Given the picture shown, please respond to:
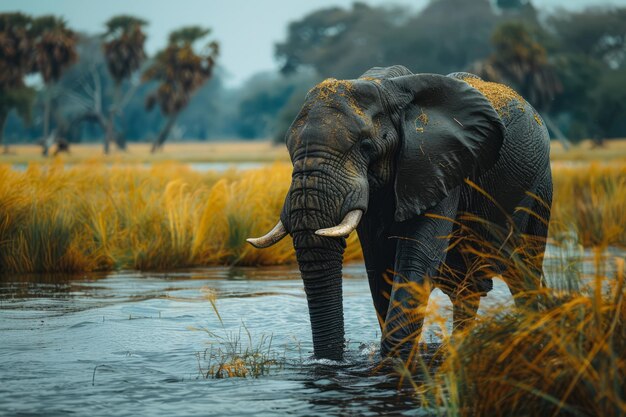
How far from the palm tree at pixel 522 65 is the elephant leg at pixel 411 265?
50.0 metres

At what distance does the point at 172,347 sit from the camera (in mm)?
8344

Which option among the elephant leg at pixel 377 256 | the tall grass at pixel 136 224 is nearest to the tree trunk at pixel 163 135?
the tall grass at pixel 136 224

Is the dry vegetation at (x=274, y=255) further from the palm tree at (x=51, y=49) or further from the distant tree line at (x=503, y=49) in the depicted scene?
the palm tree at (x=51, y=49)

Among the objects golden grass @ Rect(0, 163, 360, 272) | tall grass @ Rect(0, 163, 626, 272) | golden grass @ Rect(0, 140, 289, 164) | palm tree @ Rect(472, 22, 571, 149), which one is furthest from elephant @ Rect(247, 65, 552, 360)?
palm tree @ Rect(472, 22, 571, 149)

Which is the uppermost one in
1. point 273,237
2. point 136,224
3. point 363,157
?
point 363,157

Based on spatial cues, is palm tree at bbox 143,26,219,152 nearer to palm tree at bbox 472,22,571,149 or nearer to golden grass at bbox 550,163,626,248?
palm tree at bbox 472,22,571,149

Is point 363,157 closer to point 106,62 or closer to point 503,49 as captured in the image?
point 503,49

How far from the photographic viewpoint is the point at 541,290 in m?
5.30

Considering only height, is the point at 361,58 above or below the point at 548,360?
above

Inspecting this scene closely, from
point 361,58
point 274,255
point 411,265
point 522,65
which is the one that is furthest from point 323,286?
point 361,58

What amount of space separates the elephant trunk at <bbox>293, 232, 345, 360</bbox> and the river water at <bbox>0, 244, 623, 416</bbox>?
0.18 metres

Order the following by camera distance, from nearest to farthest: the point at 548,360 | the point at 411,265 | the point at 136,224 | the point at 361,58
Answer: the point at 548,360 < the point at 411,265 < the point at 136,224 < the point at 361,58

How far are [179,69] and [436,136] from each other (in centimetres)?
6338

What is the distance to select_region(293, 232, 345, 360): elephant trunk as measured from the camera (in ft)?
22.1
